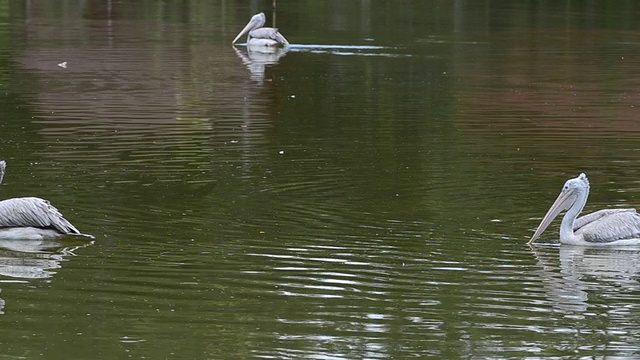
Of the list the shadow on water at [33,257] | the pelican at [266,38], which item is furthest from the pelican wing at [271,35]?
the shadow on water at [33,257]

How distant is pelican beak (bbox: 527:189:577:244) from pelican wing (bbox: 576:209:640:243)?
211 mm

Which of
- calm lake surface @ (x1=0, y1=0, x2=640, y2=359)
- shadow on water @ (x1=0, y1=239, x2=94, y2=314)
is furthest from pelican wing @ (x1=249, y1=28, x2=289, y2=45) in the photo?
shadow on water @ (x1=0, y1=239, x2=94, y2=314)

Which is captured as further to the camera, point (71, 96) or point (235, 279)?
point (71, 96)

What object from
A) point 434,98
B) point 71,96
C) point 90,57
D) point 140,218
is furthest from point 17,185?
point 90,57

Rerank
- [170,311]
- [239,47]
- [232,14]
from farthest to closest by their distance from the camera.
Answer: [232,14], [239,47], [170,311]

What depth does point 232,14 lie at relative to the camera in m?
35.9

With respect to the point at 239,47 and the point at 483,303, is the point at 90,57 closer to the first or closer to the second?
the point at 239,47

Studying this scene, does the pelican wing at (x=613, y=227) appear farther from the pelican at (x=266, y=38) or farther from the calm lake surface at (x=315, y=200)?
the pelican at (x=266, y=38)

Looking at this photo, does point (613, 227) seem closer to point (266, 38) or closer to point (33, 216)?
point (33, 216)

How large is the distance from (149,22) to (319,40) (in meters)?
5.67

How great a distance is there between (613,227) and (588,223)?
32 cm

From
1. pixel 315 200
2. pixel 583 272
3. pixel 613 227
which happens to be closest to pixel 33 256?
pixel 315 200

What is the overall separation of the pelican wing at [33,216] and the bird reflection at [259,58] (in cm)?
1158

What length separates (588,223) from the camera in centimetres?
1027
